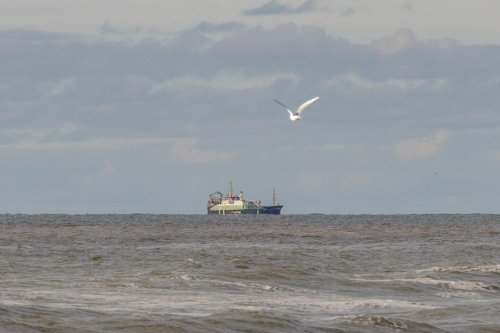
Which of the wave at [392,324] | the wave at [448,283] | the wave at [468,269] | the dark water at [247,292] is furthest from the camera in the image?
the wave at [468,269]

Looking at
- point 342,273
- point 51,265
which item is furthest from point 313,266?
point 51,265

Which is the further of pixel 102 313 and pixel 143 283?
pixel 143 283

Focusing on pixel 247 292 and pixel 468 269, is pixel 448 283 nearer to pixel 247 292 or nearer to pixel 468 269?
pixel 468 269

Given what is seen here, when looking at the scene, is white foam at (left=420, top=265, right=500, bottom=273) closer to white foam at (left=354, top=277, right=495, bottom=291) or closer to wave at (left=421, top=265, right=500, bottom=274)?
wave at (left=421, top=265, right=500, bottom=274)

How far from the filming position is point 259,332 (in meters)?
27.5

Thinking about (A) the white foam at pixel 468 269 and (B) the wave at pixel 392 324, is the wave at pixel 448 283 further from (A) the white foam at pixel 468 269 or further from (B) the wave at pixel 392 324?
(B) the wave at pixel 392 324

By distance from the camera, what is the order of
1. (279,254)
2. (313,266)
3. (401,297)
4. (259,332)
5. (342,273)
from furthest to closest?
(279,254), (313,266), (342,273), (401,297), (259,332)

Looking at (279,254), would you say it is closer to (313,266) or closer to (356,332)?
(313,266)

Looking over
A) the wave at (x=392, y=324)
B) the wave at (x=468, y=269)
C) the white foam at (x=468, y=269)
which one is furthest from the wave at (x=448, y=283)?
the wave at (x=392, y=324)

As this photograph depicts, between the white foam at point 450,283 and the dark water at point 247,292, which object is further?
the white foam at point 450,283

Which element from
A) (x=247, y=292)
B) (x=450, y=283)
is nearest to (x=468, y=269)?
(x=450, y=283)

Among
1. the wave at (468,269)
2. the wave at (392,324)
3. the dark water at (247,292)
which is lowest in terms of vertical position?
the wave at (392,324)

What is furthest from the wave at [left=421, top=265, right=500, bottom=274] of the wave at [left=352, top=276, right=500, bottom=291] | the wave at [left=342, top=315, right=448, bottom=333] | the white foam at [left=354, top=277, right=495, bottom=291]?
the wave at [left=342, top=315, right=448, bottom=333]

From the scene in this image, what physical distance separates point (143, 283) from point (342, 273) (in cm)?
1072
